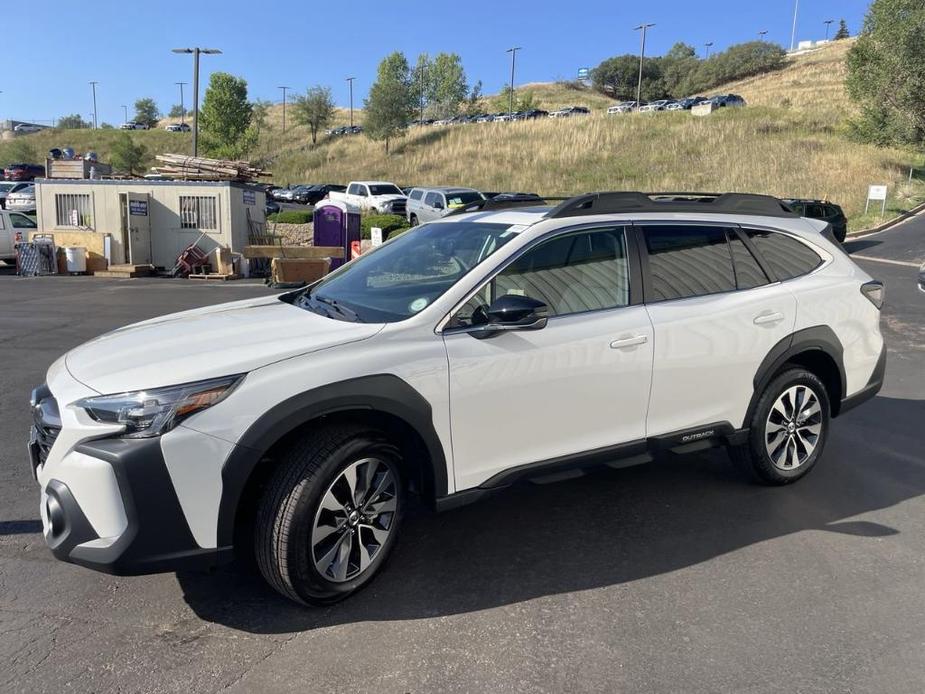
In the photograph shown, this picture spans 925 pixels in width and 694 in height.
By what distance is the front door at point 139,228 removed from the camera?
18.2m

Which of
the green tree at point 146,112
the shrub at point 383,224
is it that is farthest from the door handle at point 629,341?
the green tree at point 146,112

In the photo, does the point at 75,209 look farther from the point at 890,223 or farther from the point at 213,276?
the point at 890,223

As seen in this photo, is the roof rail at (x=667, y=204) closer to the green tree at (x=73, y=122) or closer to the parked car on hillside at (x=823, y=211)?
the parked car on hillside at (x=823, y=211)

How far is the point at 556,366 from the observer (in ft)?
11.4

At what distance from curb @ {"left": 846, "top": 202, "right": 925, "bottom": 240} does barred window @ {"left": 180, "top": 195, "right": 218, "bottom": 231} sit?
22.0 m

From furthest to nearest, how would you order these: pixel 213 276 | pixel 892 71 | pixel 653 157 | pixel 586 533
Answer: pixel 653 157 < pixel 892 71 < pixel 213 276 < pixel 586 533

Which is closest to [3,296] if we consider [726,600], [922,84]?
[726,600]

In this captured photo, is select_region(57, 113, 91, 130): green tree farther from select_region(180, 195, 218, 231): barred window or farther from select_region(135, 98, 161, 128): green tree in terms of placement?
select_region(180, 195, 218, 231): barred window

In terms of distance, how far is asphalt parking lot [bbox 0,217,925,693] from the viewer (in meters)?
2.70

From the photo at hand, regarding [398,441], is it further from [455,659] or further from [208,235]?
[208,235]

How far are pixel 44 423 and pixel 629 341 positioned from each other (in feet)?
9.07

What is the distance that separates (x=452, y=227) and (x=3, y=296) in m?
12.9

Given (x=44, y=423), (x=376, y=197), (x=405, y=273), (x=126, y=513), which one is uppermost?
(x=376, y=197)

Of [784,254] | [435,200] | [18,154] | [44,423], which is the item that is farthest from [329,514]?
[18,154]
